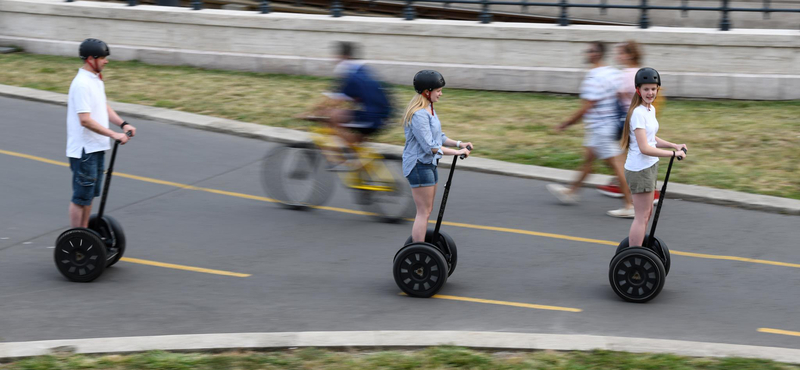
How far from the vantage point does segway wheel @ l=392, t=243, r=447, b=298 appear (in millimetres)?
7062

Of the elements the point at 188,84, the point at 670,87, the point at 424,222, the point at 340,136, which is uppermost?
the point at 670,87

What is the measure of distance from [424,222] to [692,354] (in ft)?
7.88

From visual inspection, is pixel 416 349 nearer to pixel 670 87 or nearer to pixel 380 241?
pixel 380 241

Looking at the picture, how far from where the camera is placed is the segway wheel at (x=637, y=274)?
6.92m

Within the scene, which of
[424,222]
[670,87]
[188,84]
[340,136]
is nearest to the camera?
[424,222]

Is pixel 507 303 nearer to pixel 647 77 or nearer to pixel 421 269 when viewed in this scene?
pixel 421 269

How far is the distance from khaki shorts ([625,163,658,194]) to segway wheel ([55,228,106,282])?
4306 millimetres

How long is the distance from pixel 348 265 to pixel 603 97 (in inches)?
134

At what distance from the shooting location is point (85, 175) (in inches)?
293

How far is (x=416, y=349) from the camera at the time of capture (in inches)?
235

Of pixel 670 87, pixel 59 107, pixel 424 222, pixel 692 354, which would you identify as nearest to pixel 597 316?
pixel 692 354

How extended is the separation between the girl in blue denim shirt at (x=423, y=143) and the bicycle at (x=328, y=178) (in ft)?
6.32

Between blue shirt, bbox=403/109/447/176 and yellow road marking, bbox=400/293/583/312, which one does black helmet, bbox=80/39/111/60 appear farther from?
yellow road marking, bbox=400/293/583/312

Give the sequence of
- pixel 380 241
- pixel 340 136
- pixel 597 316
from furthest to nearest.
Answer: pixel 340 136 < pixel 380 241 < pixel 597 316
